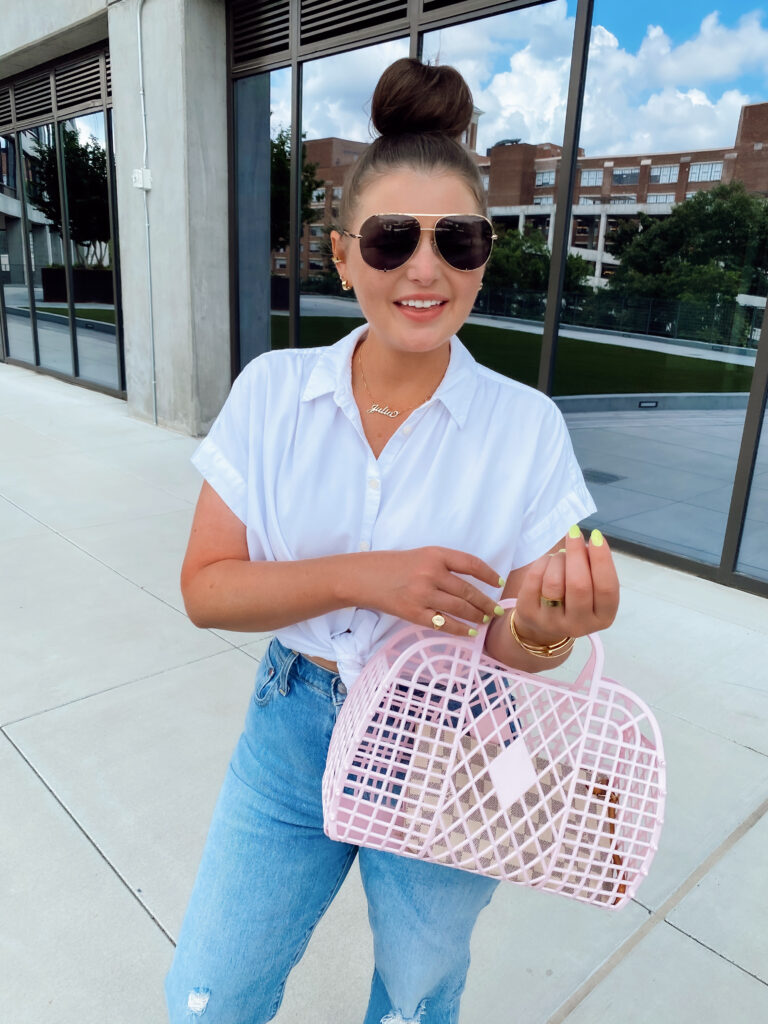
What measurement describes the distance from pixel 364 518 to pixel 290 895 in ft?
1.94

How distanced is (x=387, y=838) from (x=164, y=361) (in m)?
7.17

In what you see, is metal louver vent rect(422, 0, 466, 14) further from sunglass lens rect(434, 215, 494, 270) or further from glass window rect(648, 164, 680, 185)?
sunglass lens rect(434, 215, 494, 270)

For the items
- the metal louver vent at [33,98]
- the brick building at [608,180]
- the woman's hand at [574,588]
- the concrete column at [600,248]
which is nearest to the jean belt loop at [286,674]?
the woman's hand at [574,588]

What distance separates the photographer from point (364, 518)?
47.9 inches

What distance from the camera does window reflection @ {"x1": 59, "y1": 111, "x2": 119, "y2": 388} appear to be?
888 centimetres

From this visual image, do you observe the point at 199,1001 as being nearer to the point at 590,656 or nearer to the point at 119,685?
the point at 590,656

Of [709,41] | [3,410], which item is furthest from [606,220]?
[3,410]

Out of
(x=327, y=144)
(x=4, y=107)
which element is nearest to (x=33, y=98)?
(x=4, y=107)

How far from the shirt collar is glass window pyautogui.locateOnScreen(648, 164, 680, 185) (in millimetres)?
4086

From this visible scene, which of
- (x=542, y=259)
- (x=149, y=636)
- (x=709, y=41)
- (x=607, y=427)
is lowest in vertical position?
(x=149, y=636)

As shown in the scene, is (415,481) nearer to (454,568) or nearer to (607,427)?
(454,568)

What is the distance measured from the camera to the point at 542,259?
5043mm

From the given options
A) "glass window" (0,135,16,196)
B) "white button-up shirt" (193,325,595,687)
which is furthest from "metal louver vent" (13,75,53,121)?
"white button-up shirt" (193,325,595,687)

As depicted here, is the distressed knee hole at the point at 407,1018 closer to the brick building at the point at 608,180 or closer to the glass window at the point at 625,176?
the brick building at the point at 608,180
